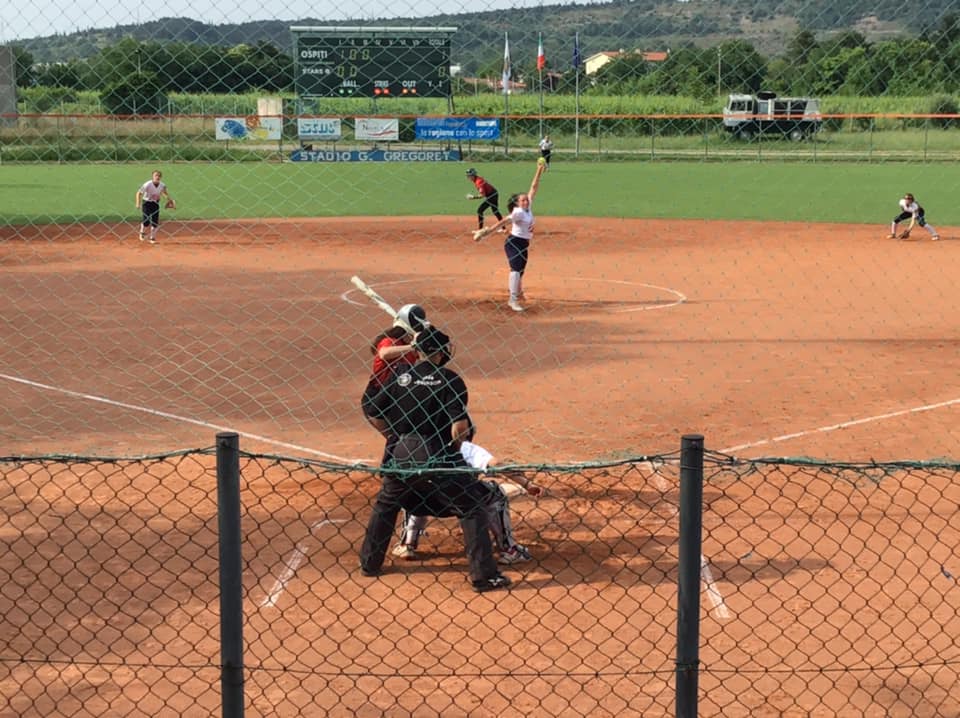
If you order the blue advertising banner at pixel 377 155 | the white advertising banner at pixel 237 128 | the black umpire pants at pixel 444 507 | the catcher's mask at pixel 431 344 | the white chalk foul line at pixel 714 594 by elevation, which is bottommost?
the white chalk foul line at pixel 714 594

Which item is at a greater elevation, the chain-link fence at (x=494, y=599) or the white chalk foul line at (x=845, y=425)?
the chain-link fence at (x=494, y=599)

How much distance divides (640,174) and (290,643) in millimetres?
47272

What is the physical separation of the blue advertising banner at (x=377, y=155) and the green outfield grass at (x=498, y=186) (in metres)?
1.04

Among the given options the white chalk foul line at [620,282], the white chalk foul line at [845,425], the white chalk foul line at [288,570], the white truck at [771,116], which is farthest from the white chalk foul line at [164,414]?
the white truck at [771,116]

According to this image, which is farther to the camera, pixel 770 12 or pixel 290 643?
pixel 770 12

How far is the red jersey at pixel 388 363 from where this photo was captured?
9.75 meters

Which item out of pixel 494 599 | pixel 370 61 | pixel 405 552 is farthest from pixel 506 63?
pixel 370 61

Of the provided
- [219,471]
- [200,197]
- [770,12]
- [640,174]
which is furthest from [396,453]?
[640,174]

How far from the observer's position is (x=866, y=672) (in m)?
7.70

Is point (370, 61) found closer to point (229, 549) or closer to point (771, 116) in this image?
point (771, 116)

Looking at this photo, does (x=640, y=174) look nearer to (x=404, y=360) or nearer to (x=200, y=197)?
(x=200, y=197)

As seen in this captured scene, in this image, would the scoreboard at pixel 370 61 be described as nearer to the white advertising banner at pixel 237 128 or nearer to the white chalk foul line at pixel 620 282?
the white advertising banner at pixel 237 128

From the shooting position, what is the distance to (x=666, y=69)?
54.4 ft

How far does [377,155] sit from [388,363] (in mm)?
37381
